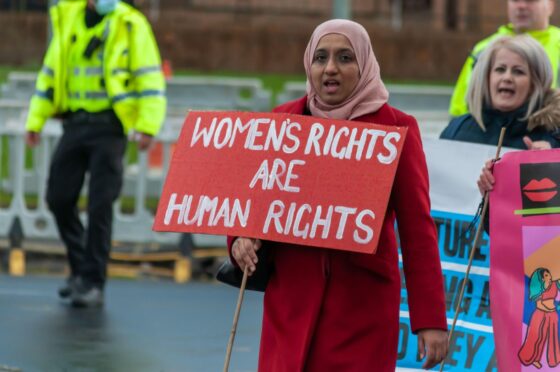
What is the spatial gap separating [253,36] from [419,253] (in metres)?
32.0

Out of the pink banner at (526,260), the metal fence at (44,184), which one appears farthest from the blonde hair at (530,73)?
the metal fence at (44,184)

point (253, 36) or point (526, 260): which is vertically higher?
point (526, 260)

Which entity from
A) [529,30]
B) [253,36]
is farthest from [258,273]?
[253,36]

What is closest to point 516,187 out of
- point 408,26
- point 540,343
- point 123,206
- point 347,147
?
point 540,343

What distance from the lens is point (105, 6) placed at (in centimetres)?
1041

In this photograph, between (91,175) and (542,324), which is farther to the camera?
(91,175)

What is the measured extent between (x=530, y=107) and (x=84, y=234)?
462 cm

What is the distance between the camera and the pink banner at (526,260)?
5996 mm

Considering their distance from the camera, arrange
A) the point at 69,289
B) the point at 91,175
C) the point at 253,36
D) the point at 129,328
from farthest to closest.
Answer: the point at 253,36 → the point at 69,289 → the point at 91,175 → the point at 129,328

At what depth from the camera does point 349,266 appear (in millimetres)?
5281

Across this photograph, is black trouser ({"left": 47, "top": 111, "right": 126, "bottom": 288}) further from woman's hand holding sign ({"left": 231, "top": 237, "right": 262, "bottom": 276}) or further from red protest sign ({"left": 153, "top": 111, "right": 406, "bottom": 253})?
woman's hand holding sign ({"left": 231, "top": 237, "right": 262, "bottom": 276})

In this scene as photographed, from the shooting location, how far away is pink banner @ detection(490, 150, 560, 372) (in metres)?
6.00

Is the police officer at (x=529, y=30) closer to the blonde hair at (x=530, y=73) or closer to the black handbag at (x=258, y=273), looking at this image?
the blonde hair at (x=530, y=73)

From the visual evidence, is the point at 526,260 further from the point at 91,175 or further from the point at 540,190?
the point at 91,175
